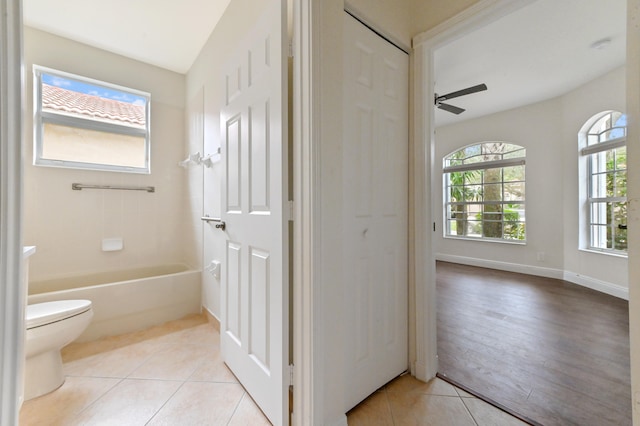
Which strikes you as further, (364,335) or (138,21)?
(138,21)

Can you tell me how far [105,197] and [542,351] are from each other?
408 cm

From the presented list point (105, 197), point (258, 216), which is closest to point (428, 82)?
point (258, 216)

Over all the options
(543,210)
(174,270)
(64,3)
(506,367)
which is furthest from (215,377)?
(543,210)

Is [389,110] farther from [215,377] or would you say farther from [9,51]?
[215,377]

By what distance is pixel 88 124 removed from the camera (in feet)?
8.27

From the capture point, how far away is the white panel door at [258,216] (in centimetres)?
111

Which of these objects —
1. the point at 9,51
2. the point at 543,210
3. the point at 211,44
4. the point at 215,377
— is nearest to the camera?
the point at 9,51

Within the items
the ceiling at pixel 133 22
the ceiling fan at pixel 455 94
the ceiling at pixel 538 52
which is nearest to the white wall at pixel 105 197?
the ceiling at pixel 133 22

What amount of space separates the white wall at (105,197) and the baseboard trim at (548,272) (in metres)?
4.71

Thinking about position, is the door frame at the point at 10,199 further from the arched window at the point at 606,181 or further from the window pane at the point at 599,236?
the window pane at the point at 599,236

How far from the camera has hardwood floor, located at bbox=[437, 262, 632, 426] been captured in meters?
1.31

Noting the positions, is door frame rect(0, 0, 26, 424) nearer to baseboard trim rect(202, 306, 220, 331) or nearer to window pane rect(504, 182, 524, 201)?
baseboard trim rect(202, 306, 220, 331)

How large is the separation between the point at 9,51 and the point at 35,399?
1794mm

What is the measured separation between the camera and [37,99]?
2262 millimetres
